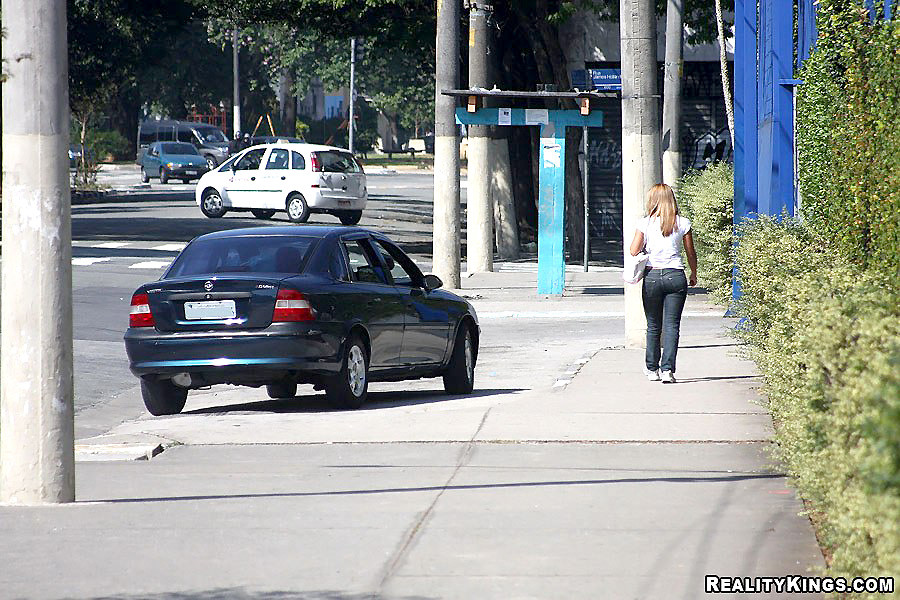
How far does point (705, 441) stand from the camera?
9797 mm

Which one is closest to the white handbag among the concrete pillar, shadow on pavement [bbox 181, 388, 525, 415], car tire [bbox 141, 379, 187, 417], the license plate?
shadow on pavement [bbox 181, 388, 525, 415]

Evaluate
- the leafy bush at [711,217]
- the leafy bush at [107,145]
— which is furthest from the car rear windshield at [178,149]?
the leafy bush at [711,217]

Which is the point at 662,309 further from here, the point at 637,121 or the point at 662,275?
the point at 637,121

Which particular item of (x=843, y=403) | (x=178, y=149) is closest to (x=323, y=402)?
(x=843, y=403)

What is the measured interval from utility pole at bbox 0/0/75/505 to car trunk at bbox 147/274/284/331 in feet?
12.1

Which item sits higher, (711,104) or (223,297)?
(711,104)

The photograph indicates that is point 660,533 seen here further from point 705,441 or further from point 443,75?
point 443,75

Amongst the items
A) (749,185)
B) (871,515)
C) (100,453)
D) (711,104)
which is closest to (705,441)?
(100,453)

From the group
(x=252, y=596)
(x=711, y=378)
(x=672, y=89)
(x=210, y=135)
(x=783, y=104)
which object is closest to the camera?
(x=252, y=596)

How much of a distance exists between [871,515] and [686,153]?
110 feet

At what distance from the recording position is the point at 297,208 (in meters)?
34.8

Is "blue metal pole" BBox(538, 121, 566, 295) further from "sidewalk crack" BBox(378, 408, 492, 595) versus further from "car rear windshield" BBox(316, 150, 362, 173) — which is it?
"sidewalk crack" BBox(378, 408, 492, 595)

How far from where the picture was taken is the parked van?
71.1 meters

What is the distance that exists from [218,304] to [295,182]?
23344 mm
